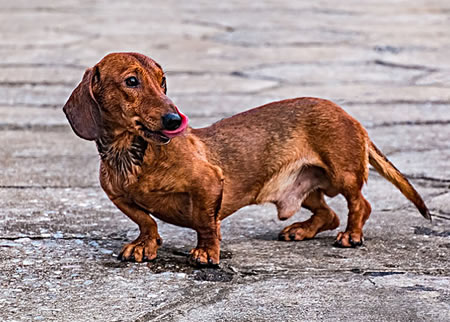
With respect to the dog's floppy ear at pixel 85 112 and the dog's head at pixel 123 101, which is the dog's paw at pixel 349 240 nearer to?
the dog's head at pixel 123 101

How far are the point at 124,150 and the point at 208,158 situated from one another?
1.34ft

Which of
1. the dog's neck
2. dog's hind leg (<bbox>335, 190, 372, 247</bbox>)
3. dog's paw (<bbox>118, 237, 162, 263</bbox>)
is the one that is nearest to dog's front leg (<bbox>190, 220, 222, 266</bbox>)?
dog's paw (<bbox>118, 237, 162, 263</bbox>)

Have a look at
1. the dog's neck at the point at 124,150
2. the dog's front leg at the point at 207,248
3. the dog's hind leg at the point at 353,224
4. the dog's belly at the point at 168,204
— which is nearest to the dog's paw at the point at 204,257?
the dog's front leg at the point at 207,248

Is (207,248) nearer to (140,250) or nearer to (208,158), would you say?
(140,250)

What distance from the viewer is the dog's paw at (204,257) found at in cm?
345

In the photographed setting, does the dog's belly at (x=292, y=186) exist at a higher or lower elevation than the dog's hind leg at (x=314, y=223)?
higher

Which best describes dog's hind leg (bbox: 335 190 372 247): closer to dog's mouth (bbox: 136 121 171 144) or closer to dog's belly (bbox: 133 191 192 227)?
dog's belly (bbox: 133 191 192 227)

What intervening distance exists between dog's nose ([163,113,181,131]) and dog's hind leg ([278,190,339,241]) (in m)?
0.99

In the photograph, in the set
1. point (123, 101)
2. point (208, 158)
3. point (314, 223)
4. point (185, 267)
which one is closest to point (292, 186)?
point (314, 223)

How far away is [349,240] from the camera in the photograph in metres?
3.81

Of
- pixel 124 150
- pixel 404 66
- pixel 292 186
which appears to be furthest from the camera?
pixel 404 66

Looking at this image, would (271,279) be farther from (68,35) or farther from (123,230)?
(68,35)

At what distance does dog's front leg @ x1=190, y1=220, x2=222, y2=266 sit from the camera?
11.3ft

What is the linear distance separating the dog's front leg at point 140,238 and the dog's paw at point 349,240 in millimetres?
813
